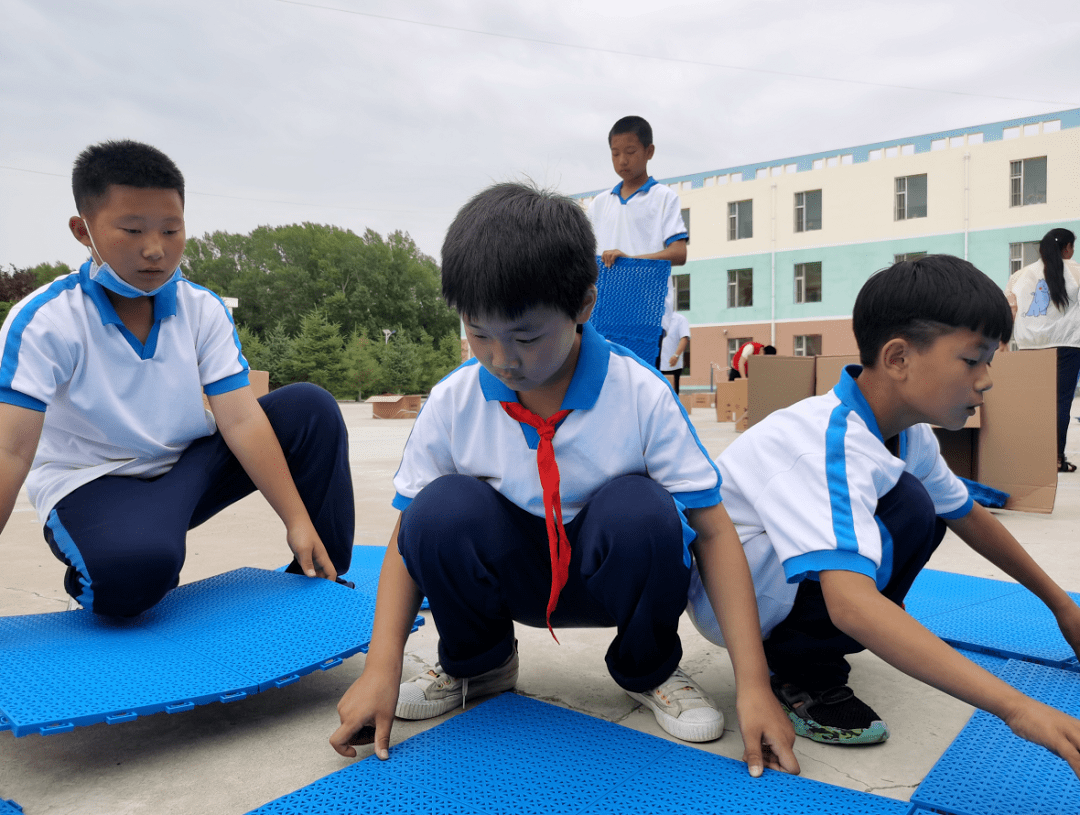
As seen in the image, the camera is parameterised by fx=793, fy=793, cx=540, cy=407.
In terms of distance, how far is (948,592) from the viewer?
2023 millimetres

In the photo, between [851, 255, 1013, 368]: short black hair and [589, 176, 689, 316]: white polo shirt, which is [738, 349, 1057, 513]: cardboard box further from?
[851, 255, 1013, 368]: short black hair

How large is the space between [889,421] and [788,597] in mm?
341

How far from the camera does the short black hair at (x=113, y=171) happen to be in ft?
5.19

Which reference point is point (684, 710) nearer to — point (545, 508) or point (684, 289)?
point (545, 508)

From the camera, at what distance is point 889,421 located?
133 cm

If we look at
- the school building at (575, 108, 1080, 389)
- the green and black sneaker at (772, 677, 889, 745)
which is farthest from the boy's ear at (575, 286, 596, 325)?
the school building at (575, 108, 1080, 389)

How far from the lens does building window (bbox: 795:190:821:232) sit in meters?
18.0

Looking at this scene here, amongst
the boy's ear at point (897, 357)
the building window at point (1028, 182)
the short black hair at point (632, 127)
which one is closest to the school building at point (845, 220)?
the building window at point (1028, 182)

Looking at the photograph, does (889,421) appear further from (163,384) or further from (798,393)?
(798,393)

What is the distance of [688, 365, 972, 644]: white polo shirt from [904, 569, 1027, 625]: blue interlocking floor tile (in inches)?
19.6

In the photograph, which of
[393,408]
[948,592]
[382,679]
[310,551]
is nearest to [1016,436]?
Answer: [948,592]

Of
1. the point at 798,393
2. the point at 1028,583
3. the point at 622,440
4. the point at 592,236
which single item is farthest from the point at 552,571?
the point at 798,393

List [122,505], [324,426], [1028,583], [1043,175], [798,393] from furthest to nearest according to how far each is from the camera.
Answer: [1043,175]
[798,393]
[324,426]
[122,505]
[1028,583]

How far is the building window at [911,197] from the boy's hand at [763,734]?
706 inches
